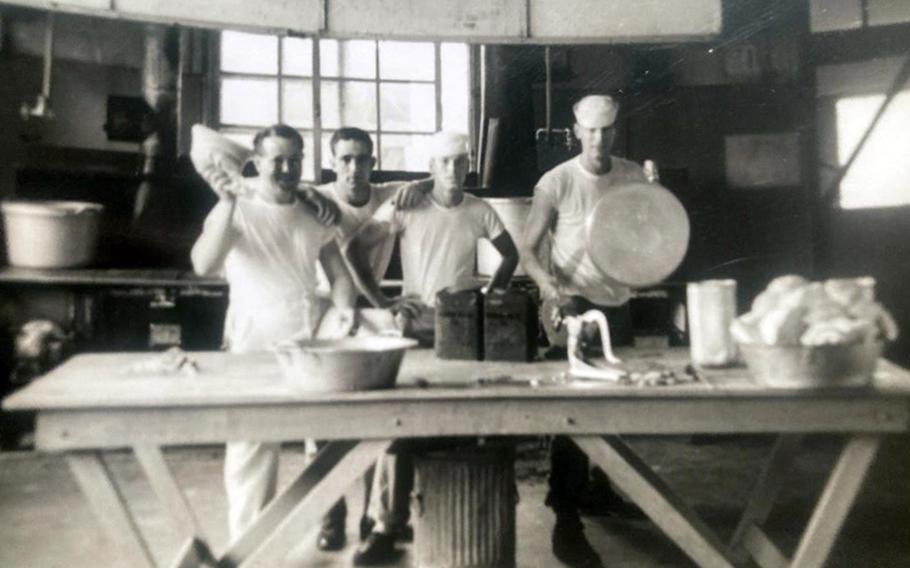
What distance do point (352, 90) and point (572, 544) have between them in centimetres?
507

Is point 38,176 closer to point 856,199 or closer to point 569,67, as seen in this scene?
point 569,67

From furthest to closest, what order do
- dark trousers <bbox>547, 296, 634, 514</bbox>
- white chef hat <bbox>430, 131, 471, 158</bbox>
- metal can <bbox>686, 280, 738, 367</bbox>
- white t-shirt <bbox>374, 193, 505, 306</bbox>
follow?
white t-shirt <bbox>374, 193, 505, 306</bbox> < white chef hat <bbox>430, 131, 471, 158</bbox> < dark trousers <bbox>547, 296, 634, 514</bbox> < metal can <bbox>686, 280, 738, 367</bbox>

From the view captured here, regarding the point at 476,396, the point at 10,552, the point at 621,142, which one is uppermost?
the point at 621,142

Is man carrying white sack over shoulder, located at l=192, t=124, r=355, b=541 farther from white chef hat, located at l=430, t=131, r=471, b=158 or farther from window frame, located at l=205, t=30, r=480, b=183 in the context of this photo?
window frame, located at l=205, t=30, r=480, b=183

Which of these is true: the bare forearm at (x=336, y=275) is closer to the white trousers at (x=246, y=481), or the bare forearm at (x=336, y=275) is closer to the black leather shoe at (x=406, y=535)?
the white trousers at (x=246, y=481)

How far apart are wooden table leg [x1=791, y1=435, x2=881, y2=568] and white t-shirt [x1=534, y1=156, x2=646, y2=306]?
1.72 metres

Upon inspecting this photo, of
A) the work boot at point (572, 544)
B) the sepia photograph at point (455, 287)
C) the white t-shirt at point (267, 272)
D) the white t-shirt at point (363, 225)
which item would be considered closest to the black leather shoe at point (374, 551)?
the sepia photograph at point (455, 287)

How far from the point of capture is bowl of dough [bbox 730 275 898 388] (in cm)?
271

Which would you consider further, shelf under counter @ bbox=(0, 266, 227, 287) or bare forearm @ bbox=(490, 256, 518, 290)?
shelf under counter @ bbox=(0, 266, 227, 287)

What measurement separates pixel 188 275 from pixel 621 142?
13.3ft

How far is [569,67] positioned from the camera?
7.67 m

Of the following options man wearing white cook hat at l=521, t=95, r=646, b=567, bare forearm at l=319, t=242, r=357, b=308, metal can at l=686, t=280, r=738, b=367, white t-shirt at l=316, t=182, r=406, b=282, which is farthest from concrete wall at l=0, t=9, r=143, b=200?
metal can at l=686, t=280, r=738, b=367

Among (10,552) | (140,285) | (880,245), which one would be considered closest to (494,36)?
(140,285)

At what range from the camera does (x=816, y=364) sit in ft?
8.91
